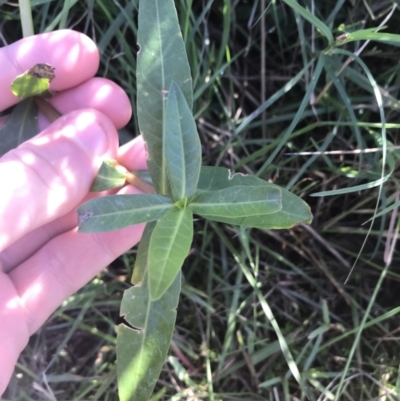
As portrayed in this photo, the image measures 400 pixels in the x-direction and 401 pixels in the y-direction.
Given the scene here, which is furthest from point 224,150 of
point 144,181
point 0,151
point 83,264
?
point 0,151

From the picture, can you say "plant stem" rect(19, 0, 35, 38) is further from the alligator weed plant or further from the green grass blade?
the green grass blade

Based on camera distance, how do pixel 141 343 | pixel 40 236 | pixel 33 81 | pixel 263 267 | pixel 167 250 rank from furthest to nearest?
pixel 263 267 < pixel 40 236 < pixel 33 81 < pixel 141 343 < pixel 167 250

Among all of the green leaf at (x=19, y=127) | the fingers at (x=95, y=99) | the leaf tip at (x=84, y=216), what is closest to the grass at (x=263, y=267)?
the fingers at (x=95, y=99)

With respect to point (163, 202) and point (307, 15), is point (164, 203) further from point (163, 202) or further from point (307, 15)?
point (307, 15)

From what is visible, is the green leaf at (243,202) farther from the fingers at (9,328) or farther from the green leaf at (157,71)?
the fingers at (9,328)

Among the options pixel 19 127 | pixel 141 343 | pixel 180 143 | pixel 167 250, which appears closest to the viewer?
pixel 167 250

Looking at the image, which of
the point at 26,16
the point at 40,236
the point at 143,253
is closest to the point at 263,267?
the point at 143,253
